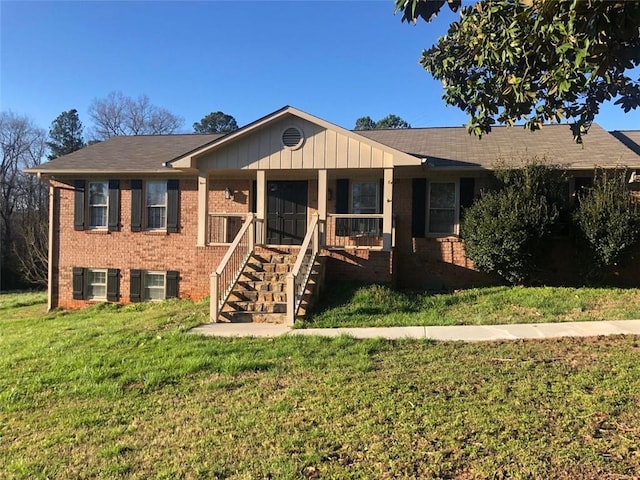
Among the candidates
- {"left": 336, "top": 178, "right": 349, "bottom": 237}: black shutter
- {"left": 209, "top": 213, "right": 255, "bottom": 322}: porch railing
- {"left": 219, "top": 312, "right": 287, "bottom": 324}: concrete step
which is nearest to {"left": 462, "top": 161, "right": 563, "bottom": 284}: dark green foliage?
{"left": 336, "top": 178, "right": 349, "bottom": 237}: black shutter

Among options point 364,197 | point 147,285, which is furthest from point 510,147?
point 147,285

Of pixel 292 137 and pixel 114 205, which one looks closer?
pixel 292 137

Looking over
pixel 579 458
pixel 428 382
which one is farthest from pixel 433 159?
pixel 579 458

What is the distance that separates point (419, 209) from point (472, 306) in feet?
12.2

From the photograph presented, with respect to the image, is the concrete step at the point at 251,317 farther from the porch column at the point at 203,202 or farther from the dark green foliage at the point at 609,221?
the dark green foliage at the point at 609,221

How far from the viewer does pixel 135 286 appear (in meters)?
12.7

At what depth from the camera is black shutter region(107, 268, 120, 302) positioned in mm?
12852

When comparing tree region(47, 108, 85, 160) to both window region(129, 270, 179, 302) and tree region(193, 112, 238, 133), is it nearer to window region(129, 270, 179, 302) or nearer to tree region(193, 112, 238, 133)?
tree region(193, 112, 238, 133)

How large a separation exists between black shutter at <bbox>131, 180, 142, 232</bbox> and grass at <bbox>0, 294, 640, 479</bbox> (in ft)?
22.0

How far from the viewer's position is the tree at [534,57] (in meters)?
3.73

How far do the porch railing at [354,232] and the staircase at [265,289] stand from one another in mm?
2087

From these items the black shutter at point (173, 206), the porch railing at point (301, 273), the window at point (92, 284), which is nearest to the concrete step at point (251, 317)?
the porch railing at point (301, 273)

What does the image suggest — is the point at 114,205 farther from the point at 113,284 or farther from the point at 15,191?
the point at 15,191

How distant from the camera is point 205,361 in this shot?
549 centimetres
